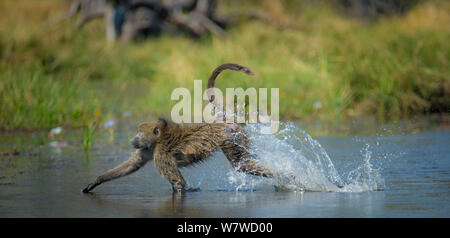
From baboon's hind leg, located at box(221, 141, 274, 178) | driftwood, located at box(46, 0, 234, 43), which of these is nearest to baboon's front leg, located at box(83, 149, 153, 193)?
baboon's hind leg, located at box(221, 141, 274, 178)

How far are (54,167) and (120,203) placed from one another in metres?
2.49

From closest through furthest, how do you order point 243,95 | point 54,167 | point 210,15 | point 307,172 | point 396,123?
point 307,172, point 54,167, point 396,123, point 243,95, point 210,15

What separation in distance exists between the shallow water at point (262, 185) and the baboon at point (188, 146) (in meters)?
0.16

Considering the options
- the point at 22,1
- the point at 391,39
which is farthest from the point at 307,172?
the point at 22,1

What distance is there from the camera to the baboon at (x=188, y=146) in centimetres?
816

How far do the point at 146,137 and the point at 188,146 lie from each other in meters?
0.45

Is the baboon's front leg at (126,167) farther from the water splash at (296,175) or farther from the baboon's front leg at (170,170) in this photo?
the water splash at (296,175)

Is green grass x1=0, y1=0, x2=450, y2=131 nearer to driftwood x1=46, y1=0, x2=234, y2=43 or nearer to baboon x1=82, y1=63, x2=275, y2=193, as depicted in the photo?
baboon x1=82, y1=63, x2=275, y2=193

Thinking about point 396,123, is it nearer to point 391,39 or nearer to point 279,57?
point 391,39

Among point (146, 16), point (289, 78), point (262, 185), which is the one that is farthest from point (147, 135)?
point (146, 16)

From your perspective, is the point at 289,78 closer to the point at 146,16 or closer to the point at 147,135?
the point at 147,135

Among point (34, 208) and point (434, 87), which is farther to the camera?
point (434, 87)

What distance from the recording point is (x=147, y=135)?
8203 millimetres

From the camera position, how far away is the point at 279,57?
15.9 m
